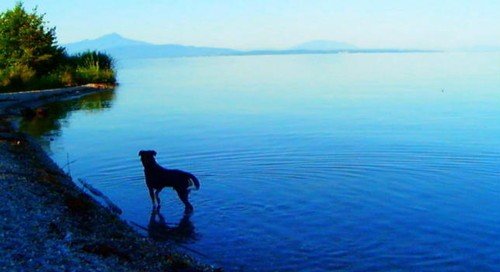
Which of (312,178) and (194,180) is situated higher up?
(194,180)

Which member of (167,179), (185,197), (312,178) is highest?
(167,179)

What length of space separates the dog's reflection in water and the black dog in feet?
1.72

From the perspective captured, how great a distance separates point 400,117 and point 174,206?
76.1ft

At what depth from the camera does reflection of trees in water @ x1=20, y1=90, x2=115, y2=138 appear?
3097 centimetres

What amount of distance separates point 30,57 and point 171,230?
45544 mm

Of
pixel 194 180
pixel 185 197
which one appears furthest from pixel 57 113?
pixel 194 180

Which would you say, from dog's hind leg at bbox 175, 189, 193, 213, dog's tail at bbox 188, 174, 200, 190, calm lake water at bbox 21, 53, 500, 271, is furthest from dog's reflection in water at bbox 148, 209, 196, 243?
dog's tail at bbox 188, 174, 200, 190

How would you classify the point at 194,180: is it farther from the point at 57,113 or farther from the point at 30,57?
the point at 30,57

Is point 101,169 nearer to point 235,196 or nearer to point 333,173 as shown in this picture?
point 235,196

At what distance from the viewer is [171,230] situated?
545 inches

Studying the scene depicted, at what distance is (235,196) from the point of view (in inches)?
667

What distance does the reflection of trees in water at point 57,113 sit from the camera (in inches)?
1219

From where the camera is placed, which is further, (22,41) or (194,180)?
(22,41)

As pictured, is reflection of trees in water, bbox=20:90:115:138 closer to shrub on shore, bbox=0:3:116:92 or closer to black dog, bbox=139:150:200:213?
shrub on shore, bbox=0:3:116:92
